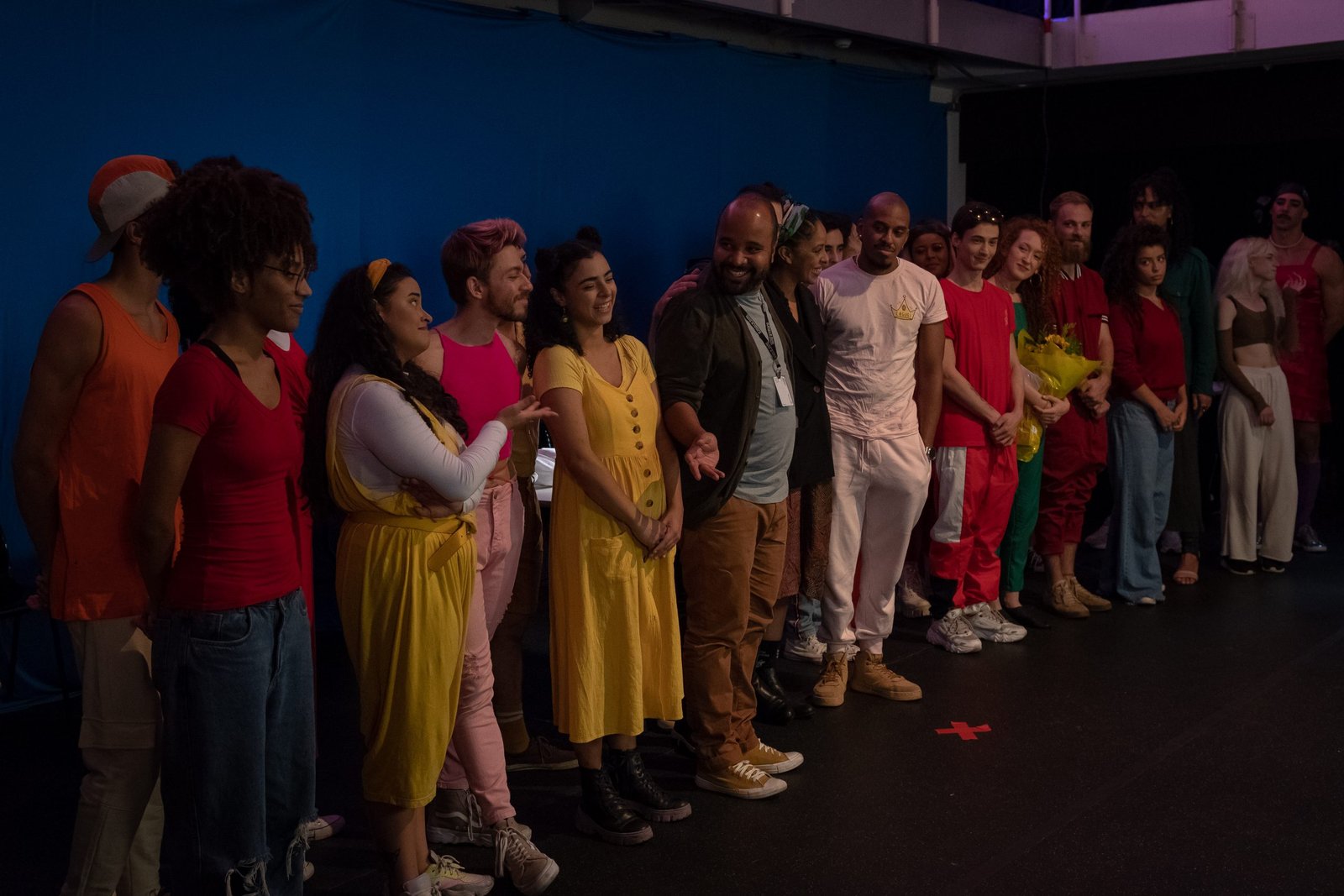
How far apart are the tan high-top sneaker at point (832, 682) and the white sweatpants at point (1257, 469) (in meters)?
2.82

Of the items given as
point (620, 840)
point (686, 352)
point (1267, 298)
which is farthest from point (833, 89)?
point (620, 840)

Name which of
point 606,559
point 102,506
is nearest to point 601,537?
point 606,559

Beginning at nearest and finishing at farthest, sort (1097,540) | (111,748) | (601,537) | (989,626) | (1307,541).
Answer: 1. (111,748)
2. (601,537)
3. (989,626)
4. (1307,541)
5. (1097,540)

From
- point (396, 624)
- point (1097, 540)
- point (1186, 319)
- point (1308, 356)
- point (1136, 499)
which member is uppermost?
point (1186, 319)

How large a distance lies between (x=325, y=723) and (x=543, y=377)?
5.30 feet

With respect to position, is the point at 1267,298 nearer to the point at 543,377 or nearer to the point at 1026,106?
the point at 1026,106

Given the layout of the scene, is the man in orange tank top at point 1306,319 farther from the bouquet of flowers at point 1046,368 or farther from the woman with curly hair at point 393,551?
the woman with curly hair at point 393,551

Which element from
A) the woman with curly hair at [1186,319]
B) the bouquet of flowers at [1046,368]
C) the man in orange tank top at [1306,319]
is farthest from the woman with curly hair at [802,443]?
the man in orange tank top at [1306,319]

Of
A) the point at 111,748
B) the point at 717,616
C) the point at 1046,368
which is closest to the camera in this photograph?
the point at 111,748

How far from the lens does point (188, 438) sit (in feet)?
7.05

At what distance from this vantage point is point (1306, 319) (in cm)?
676

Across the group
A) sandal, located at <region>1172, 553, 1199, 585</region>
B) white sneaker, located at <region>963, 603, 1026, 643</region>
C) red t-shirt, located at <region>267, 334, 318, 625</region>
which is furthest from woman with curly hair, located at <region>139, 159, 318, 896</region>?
sandal, located at <region>1172, 553, 1199, 585</region>

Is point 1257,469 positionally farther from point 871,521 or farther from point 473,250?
point 473,250

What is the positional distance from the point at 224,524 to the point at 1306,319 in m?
6.05
